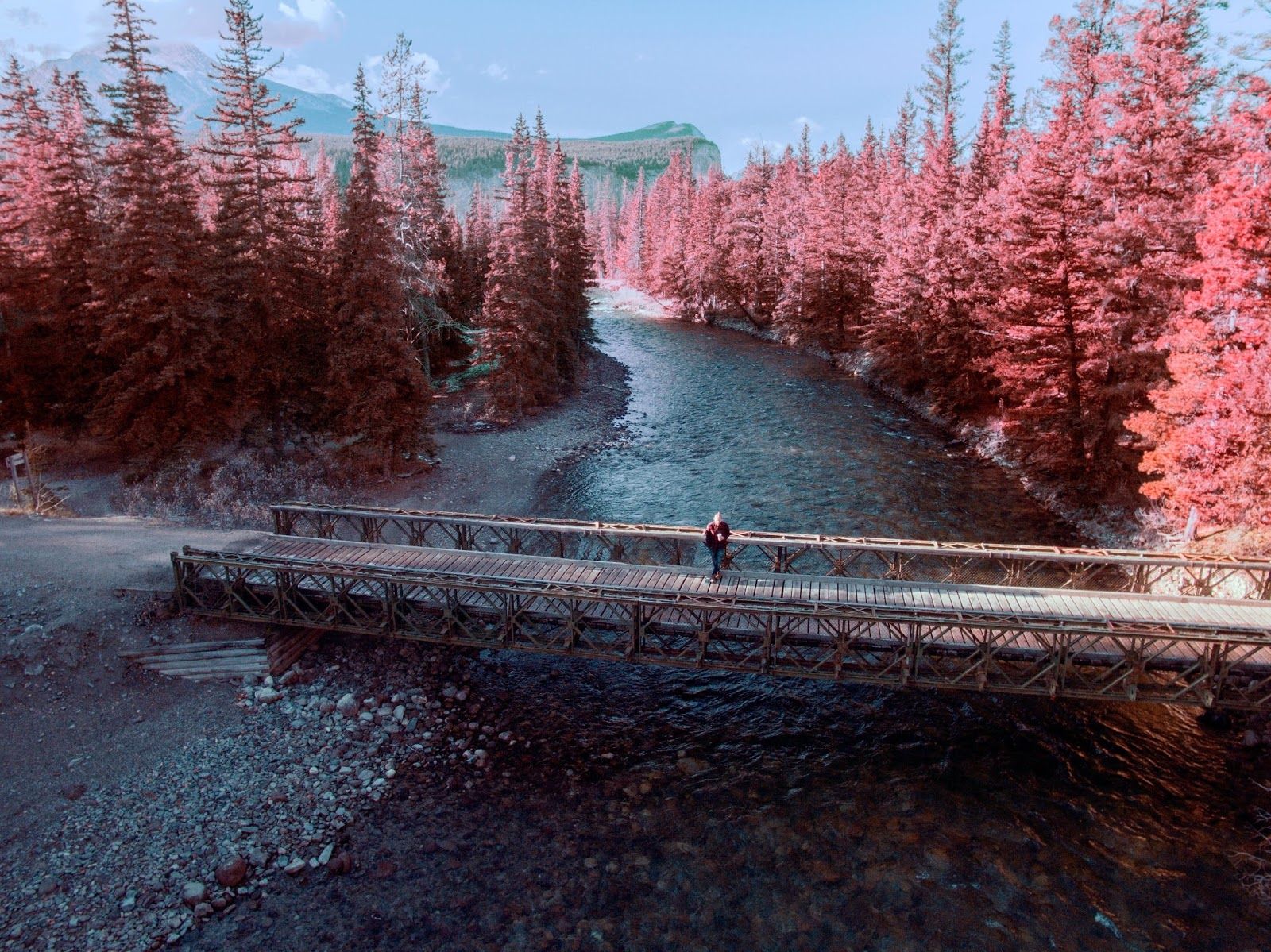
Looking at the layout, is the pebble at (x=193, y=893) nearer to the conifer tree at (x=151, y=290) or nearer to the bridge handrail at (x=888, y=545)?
the bridge handrail at (x=888, y=545)

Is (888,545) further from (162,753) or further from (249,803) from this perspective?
(162,753)

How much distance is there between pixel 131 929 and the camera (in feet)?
35.7

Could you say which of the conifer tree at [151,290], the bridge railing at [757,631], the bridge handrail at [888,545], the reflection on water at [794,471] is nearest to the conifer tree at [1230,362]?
the bridge handrail at [888,545]

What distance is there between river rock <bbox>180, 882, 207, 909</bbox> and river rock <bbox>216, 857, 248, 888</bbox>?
0.82 ft

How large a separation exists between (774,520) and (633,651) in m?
12.1

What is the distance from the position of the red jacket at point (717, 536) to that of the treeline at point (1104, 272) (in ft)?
45.1

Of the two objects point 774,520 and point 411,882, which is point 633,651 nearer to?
point 411,882

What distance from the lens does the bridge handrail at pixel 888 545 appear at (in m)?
17.5

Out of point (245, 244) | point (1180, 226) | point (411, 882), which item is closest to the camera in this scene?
point (411, 882)

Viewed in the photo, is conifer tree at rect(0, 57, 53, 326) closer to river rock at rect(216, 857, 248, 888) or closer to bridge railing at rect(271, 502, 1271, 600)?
bridge railing at rect(271, 502, 1271, 600)

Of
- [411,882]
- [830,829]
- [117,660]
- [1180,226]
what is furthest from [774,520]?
[117,660]

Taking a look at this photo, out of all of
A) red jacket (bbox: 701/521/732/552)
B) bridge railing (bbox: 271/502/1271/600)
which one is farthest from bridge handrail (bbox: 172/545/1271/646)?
bridge railing (bbox: 271/502/1271/600)

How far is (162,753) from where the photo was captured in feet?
47.0

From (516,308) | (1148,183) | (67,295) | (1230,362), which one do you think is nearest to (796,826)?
(1230,362)
